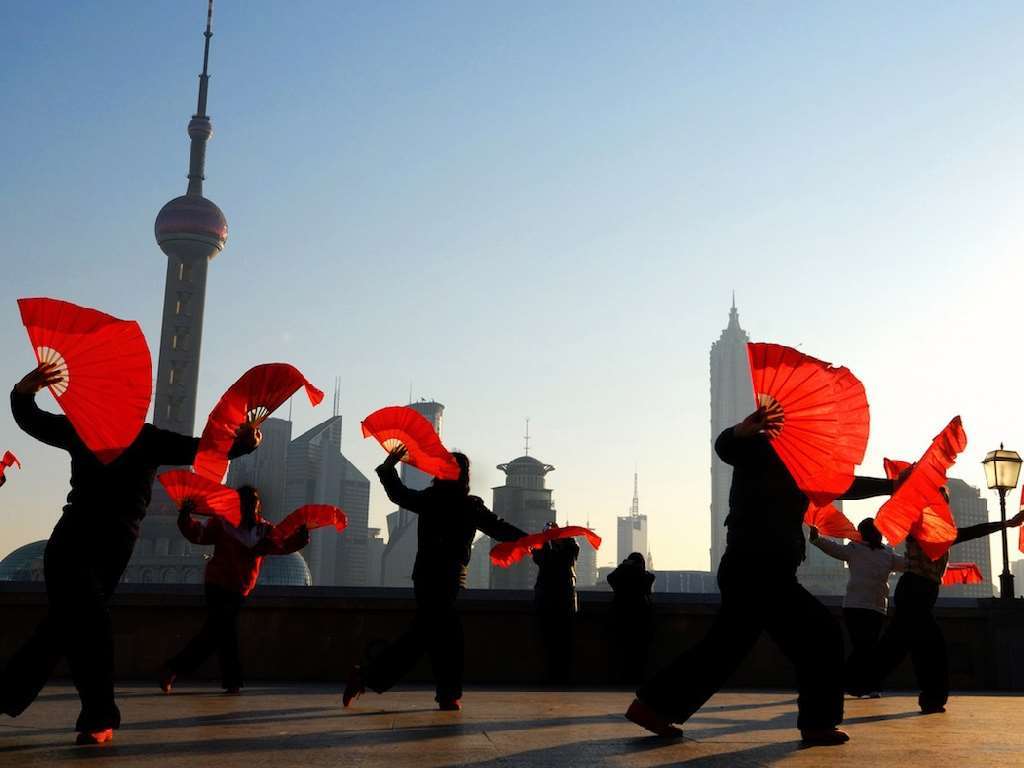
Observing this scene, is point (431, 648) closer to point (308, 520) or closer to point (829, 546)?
point (308, 520)

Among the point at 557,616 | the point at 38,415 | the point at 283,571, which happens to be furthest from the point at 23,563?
the point at 38,415

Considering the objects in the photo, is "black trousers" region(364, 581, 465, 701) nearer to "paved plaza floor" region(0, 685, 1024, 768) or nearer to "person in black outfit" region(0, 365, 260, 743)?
"paved plaza floor" region(0, 685, 1024, 768)

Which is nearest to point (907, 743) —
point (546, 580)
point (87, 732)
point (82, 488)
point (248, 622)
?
point (87, 732)

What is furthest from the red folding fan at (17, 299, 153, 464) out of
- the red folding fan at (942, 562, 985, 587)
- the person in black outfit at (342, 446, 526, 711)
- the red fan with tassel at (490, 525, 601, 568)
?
the red folding fan at (942, 562, 985, 587)

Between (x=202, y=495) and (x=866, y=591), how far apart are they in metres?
5.83

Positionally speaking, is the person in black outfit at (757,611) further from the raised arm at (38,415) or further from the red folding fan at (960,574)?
the red folding fan at (960,574)

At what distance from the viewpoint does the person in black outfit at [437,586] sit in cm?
795

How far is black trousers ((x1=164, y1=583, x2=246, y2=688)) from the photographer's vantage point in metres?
9.34

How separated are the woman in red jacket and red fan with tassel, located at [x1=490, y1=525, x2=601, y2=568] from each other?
1.70 metres

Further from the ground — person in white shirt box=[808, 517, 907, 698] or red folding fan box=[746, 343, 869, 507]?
red folding fan box=[746, 343, 869, 507]

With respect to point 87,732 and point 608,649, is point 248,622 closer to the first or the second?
point 608,649

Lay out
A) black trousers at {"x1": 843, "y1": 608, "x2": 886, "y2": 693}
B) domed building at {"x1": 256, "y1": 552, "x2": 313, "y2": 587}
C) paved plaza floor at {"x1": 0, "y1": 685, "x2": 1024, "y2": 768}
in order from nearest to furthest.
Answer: paved plaza floor at {"x1": 0, "y1": 685, "x2": 1024, "y2": 768}
black trousers at {"x1": 843, "y1": 608, "x2": 886, "y2": 693}
domed building at {"x1": 256, "y1": 552, "x2": 313, "y2": 587}

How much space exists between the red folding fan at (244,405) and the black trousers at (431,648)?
197 centimetres

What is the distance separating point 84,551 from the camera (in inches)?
227
